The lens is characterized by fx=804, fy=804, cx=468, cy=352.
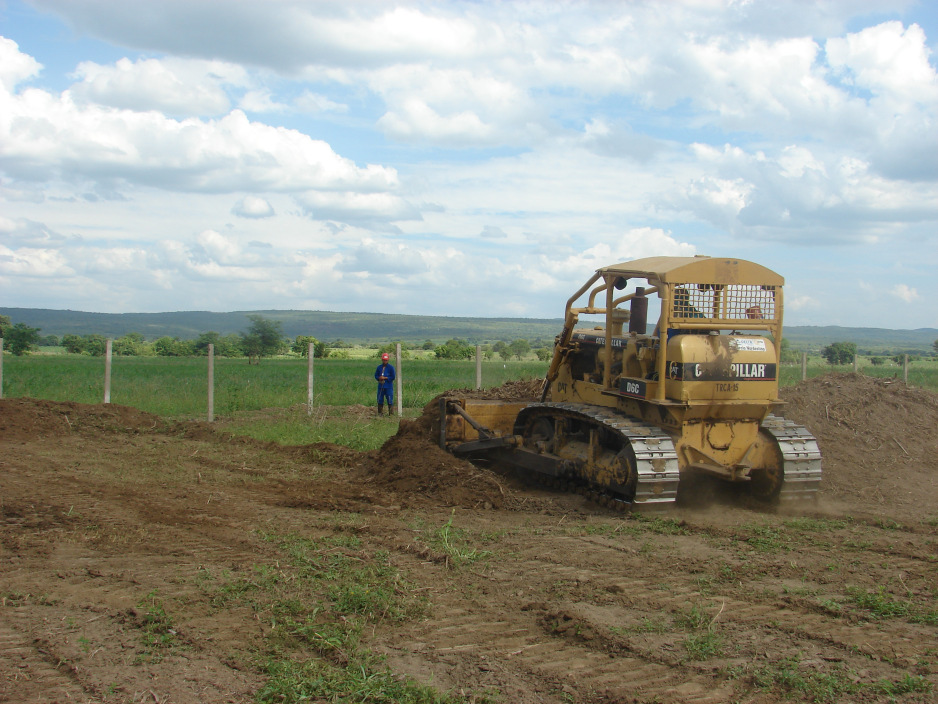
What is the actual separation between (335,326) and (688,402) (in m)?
131

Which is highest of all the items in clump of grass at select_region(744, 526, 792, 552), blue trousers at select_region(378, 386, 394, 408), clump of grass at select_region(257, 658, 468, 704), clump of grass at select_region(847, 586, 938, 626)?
blue trousers at select_region(378, 386, 394, 408)

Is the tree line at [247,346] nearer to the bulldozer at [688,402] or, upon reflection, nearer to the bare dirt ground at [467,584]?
the bulldozer at [688,402]

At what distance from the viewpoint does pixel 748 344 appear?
8.35 m

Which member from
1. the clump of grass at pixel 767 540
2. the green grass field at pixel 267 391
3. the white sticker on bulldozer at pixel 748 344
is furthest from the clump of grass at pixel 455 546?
the green grass field at pixel 267 391

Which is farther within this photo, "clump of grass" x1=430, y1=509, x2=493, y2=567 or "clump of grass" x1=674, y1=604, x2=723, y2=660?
"clump of grass" x1=430, y1=509, x2=493, y2=567

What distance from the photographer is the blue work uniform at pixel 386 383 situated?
17547 mm

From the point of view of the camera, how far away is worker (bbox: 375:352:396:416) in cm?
1753

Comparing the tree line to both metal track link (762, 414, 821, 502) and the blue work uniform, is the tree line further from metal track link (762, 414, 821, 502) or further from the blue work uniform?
metal track link (762, 414, 821, 502)

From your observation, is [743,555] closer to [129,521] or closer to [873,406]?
[129,521]

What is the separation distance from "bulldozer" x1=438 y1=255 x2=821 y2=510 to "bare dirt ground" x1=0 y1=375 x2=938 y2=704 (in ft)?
1.25

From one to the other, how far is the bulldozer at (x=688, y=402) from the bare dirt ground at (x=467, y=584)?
15.0 inches

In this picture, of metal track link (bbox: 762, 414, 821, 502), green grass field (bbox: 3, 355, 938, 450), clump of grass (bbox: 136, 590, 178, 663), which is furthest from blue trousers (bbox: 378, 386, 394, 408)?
clump of grass (bbox: 136, 590, 178, 663)

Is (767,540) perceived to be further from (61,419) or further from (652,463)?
(61,419)

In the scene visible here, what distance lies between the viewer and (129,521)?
298 inches
